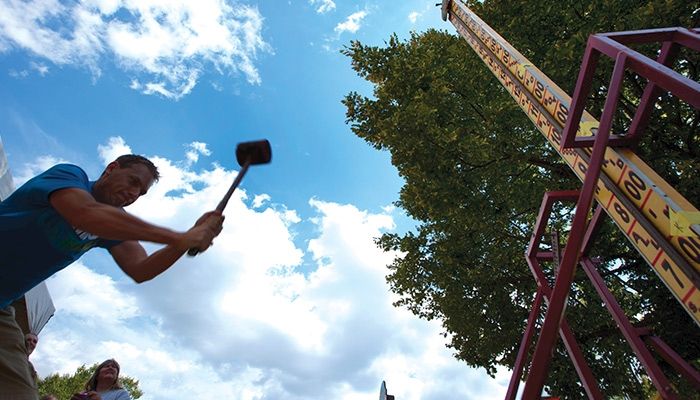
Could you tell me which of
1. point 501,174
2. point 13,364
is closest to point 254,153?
point 13,364

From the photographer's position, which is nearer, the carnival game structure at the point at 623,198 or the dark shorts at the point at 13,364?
the dark shorts at the point at 13,364

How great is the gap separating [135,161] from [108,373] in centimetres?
286

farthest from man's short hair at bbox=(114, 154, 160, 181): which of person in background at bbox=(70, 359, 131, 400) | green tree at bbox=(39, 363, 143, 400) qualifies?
green tree at bbox=(39, 363, 143, 400)

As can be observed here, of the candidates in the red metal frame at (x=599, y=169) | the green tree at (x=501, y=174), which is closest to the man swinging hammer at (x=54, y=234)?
the red metal frame at (x=599, y=169)

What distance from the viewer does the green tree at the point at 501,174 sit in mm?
5617

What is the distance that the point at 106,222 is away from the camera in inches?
52.9

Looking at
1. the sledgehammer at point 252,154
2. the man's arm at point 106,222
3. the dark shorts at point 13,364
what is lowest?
the dark shorts at point 13,364

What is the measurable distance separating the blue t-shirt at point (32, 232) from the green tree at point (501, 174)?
487cm

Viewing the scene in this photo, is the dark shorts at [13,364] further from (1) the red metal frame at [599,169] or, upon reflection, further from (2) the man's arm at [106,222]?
(1) the red metal frame at [599,169]

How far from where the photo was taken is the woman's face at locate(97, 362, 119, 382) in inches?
146

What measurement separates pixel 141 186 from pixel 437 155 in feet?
15.7

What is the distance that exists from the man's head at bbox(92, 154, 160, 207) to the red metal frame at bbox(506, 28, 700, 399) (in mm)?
1879

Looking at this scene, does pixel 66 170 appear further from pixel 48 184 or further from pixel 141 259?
pixel 141 259

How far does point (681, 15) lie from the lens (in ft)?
17.2
